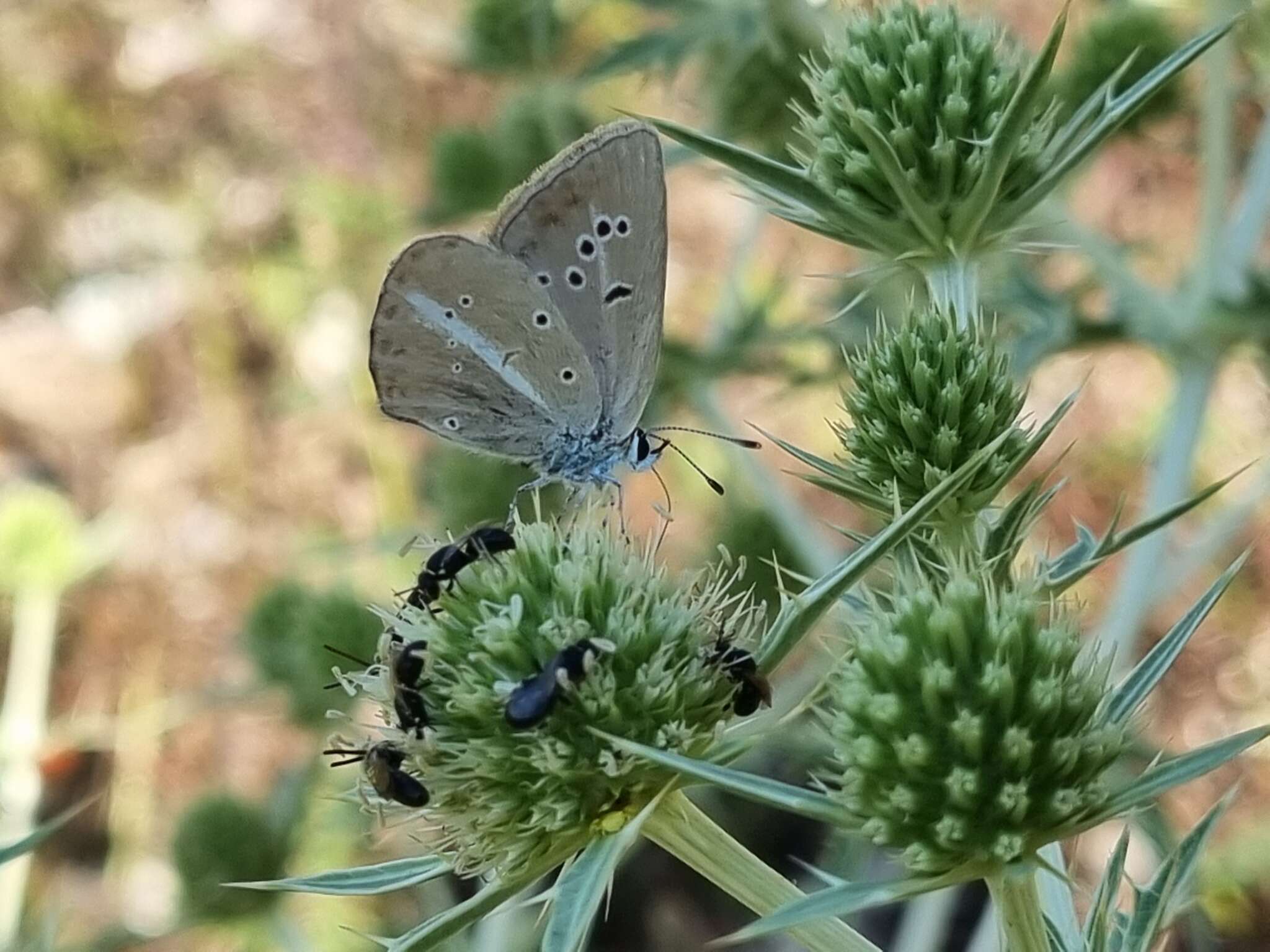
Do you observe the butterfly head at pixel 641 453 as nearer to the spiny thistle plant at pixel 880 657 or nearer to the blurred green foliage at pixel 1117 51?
the spiny thistle plant at pixel 880 657

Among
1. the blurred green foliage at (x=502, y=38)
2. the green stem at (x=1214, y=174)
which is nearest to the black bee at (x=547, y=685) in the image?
the green stem at (x=1214, y=174)

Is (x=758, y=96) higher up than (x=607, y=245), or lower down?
higher up

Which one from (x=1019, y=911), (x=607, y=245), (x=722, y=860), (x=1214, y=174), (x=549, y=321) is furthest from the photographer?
(x=1214, y=174)

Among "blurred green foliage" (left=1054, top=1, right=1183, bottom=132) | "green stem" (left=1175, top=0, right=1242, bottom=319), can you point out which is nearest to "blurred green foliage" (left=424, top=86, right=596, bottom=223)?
"blurred green foliage" (left=1054, top=1, right=1183, bottom=132)

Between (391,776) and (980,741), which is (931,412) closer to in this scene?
(980,741)

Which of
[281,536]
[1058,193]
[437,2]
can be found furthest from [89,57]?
[1058,193]

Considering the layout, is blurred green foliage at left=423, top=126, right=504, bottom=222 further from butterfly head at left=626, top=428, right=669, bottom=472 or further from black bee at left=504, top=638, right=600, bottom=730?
black bee at left=504, top=638, right=600, bottom=730

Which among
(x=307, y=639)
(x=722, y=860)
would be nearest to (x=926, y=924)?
(x=722, y=860)
